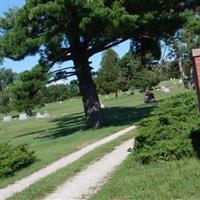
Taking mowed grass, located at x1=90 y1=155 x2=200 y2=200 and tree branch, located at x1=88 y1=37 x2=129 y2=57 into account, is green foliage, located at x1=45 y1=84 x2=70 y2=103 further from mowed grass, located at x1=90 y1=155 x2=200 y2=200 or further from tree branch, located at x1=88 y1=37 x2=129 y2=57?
mowed grass, located at x1=90 y1=155 x2=200 y2=200

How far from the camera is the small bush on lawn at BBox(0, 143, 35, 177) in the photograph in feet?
50.2

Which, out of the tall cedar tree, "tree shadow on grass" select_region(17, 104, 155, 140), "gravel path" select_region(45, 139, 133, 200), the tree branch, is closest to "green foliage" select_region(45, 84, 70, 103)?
"tree shadow on grass" select_region(17, 104, 155, 140)

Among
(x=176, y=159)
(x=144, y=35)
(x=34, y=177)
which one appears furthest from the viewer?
(x=144, y=35)

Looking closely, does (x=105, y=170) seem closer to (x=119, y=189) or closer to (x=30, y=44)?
(x=119, y=189)

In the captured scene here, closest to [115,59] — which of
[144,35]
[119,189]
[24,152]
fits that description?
[144,35]

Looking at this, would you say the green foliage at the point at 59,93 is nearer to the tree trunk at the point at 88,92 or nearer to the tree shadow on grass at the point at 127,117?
the tree shadow on grass at the point at 127,117

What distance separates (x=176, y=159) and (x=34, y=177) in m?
4.10

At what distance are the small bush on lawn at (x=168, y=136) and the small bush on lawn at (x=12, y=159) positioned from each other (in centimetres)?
401

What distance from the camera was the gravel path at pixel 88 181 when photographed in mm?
10864

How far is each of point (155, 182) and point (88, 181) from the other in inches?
89.6

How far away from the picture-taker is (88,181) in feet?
40.0

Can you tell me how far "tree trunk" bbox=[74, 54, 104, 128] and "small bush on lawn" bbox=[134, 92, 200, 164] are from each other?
47.2 feet

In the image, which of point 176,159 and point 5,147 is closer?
point 176,159

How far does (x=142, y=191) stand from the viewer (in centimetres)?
977
